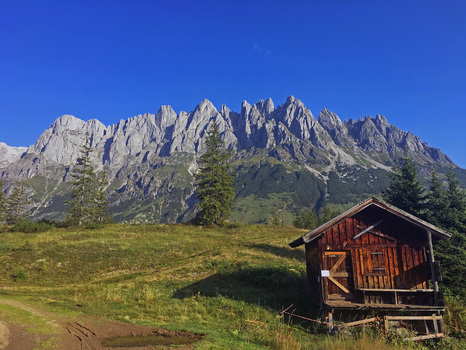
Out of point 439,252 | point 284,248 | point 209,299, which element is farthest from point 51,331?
point 439,252

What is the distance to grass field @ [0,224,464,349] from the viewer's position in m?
12.2

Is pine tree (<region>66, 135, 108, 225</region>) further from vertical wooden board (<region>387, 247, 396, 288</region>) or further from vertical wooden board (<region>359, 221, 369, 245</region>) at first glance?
vertical wooden board (<region>387, 247, 396, 288</region>)

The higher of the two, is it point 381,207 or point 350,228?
point 381,207

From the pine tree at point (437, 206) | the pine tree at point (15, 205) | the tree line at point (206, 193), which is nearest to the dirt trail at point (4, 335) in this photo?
the pine tree at point (437, 206)

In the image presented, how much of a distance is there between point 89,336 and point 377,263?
14.5 meters

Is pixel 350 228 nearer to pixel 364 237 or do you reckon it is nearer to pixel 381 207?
pixel 364 237

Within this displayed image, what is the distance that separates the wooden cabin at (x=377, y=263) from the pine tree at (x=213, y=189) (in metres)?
34.2

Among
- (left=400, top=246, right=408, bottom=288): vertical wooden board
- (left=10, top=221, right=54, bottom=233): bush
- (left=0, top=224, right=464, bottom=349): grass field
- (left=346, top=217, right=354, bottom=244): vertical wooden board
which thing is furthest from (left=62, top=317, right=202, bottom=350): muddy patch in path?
(left=10, top=221, right=54, bottom=233): bush

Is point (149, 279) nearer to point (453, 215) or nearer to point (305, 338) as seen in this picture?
point (305, 338)

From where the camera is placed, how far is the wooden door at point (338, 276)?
15469mm

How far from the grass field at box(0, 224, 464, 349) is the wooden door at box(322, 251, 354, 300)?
214 centimetres

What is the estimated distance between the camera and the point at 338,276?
615 inches

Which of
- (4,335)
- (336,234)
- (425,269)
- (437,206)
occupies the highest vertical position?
(437,206)

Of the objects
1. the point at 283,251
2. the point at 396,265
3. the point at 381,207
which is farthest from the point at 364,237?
the point at 283,251
